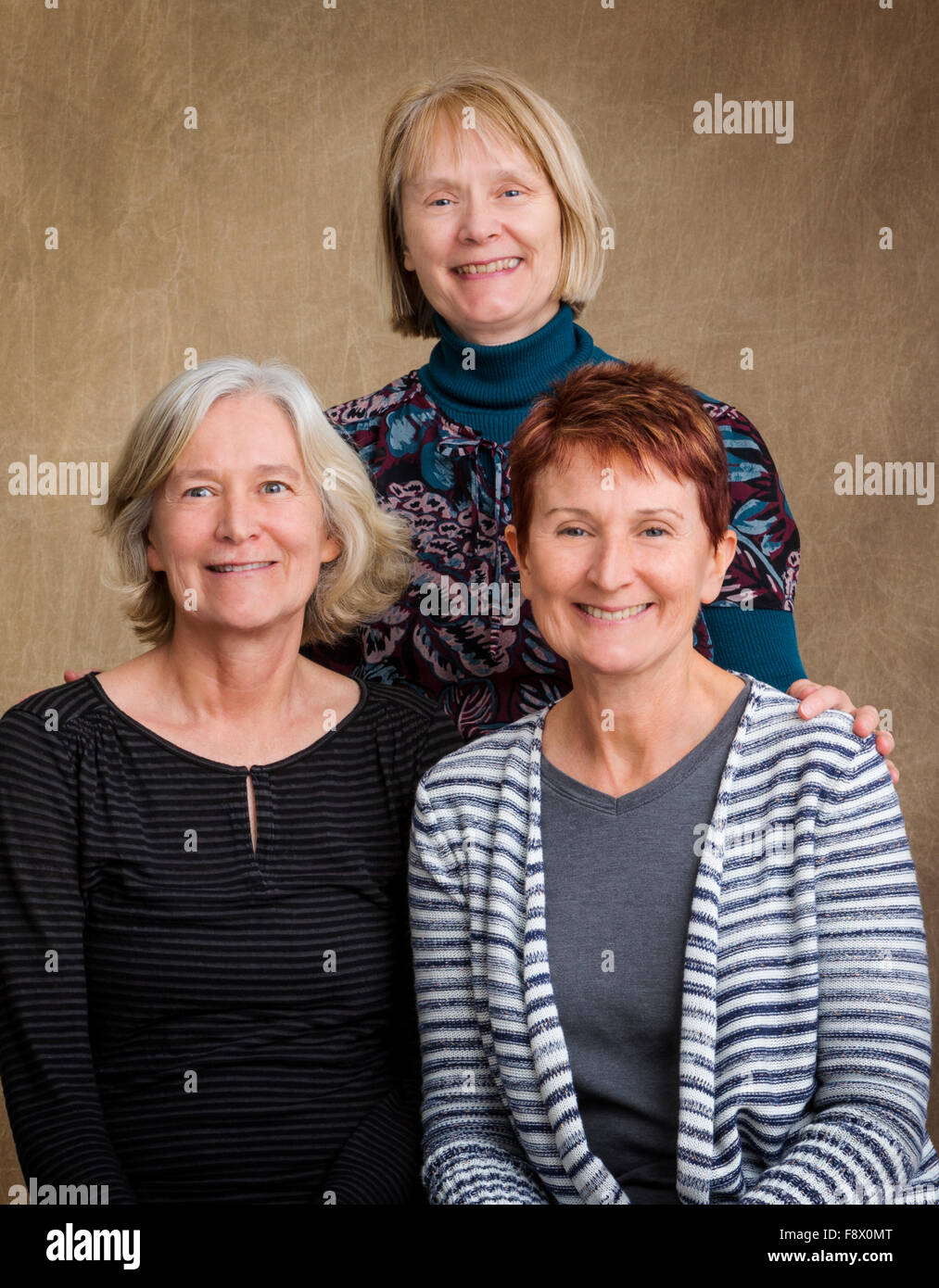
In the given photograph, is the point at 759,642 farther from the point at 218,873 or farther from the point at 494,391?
the point at 218,873

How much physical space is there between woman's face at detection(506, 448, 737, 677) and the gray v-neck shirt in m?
0.14

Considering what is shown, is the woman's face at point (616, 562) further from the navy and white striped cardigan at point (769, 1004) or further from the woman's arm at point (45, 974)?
the woman's arm at point (45, 974)

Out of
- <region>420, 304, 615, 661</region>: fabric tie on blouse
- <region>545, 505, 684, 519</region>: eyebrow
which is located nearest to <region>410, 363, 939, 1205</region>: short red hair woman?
<region>545, 505, 684, 519</region>: eyebrow

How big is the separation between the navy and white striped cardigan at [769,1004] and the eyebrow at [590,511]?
229 millimetres

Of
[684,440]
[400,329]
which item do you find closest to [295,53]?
[400,329]

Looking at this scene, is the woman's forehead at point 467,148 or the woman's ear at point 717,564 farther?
the woman's forehead at point 467,148

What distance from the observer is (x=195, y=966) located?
1.69 meters

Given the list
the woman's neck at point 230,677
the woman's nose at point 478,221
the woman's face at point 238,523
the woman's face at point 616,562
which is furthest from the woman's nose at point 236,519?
the woman's nose at point 478,221

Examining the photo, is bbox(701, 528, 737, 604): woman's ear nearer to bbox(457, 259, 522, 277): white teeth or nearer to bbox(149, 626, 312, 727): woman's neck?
bbox(149, 626, 312, 727): woman's neck

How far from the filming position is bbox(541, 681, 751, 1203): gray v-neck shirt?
1.53 meters

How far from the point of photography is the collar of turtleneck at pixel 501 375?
2090mm

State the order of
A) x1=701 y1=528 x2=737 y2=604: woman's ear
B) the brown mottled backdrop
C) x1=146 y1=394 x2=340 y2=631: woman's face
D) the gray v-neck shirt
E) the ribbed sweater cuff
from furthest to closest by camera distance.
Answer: the brown mottled backdrop, the ribbed sweater cuff, x1=146 y1=394 x2=340 y2=631: woman's face, x1=701 y1=528 x2=737 y2=604: woman's ear, the gray v-neck shirt

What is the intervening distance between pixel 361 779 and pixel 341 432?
0.57 meters

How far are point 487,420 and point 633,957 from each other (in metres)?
0.85
